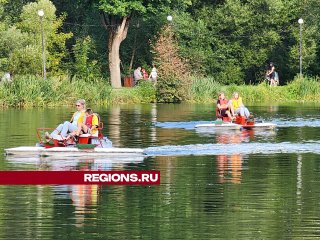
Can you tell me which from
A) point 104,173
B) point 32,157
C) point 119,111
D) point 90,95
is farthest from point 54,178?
point 90,95

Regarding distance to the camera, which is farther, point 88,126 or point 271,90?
point 271,90

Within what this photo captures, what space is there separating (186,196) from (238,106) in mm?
14728

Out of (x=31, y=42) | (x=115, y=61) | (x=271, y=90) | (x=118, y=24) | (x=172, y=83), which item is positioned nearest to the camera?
(x=172, y=83)

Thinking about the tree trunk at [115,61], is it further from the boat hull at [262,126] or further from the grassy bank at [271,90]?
the boat hull at [262,126]

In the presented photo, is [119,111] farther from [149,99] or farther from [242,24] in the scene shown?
[242,24]

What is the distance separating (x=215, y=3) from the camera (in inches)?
2483

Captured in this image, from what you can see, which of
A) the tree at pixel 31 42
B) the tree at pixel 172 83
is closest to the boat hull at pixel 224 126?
the tree at pixel 172 83

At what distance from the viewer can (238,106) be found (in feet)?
88.8

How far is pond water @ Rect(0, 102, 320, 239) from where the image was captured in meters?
10.1

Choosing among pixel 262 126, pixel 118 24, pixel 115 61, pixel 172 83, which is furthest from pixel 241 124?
pixel 118 24

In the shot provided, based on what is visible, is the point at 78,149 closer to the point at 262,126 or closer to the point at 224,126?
the point at 224,126

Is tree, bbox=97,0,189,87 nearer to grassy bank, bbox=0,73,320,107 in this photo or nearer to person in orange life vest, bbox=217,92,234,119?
grassy bank, bbox=0,73,320,107

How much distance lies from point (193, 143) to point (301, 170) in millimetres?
6094

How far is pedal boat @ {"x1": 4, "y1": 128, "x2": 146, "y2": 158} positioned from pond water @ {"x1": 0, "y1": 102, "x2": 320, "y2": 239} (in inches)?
13.7
